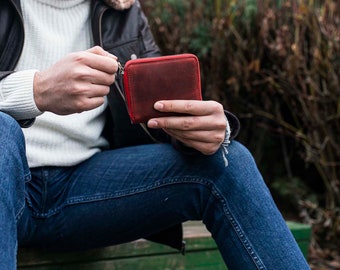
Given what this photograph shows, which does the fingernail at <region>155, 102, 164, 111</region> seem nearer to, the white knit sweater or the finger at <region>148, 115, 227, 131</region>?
the finger at <region>148, 115, 227, 131</region>

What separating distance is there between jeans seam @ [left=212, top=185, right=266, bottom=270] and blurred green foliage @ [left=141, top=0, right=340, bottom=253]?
61.1 inches

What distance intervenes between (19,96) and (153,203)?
433mm

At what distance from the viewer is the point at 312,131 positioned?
3.18 metres

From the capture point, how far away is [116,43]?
191 cm

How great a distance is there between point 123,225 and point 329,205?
1.82 meters

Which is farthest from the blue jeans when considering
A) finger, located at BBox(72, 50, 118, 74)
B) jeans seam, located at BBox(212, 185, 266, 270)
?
finger, located at BBox(72, 50, 118, 74)

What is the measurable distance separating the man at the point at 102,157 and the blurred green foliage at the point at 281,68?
47.8 inches

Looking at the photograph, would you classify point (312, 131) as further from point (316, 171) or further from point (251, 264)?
point (251, 264)

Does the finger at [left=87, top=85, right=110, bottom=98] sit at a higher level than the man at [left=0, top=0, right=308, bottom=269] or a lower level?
higher

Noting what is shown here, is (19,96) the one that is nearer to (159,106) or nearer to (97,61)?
(97,61)

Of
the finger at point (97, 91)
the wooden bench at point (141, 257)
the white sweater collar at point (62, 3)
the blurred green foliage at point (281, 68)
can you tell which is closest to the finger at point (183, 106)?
the finger at point (97, 91)

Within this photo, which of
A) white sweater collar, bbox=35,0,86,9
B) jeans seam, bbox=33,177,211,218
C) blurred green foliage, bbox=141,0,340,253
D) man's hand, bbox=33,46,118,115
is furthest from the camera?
blurred green foliage, bbox=141,0,340,253

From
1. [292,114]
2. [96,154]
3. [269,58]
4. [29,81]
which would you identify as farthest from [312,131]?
[29,81]

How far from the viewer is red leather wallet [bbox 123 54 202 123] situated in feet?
4.95
